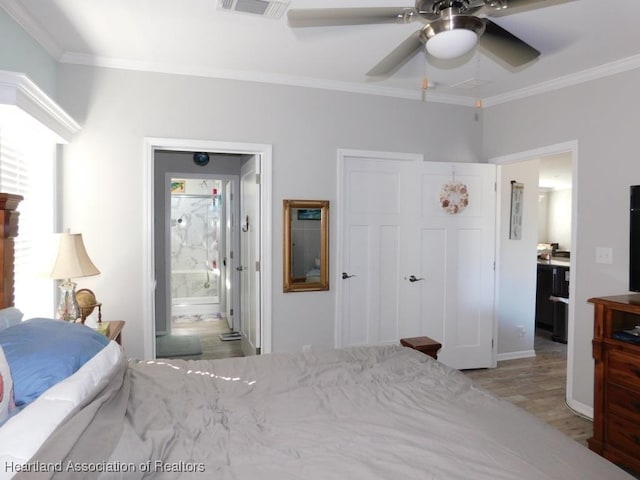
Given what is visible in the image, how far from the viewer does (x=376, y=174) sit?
3.89 m

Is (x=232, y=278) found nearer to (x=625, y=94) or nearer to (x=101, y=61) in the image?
(x=101, y=61)

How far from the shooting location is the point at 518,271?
15.4ft

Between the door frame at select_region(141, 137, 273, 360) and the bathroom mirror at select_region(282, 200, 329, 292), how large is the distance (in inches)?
6.1

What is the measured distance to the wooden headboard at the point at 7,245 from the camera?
6.28 ft

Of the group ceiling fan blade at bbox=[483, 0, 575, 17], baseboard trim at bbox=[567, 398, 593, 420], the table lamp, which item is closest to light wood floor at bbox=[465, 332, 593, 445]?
baseboard trim at bbox=[567, 398, 593, 420]

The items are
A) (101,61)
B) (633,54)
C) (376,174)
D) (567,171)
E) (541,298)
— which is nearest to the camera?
(633,54)

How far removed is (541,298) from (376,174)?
10.9ft

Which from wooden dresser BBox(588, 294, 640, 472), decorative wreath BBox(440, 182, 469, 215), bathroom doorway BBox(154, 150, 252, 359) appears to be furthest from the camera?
bathroom doorway BBox(154, 150, 252, 359)

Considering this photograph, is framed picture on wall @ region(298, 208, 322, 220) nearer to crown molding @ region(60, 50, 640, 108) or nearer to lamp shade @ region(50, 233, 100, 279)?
crown molding @ region(60, 50, 640, 108)

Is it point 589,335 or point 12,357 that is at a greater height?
point 12,357

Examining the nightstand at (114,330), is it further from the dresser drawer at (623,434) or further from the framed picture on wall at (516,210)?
the framed picture on wall at (516,210)

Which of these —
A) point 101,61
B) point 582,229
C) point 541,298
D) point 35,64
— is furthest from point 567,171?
point 35,64

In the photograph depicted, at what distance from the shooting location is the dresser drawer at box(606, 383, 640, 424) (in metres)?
2.48

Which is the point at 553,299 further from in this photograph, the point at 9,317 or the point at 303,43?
the point at 9,317
